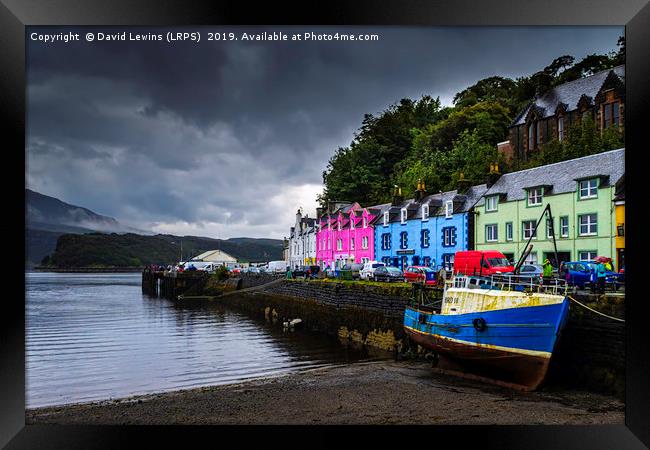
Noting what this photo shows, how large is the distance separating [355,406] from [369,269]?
11967mm

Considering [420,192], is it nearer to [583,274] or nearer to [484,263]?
[484,263]

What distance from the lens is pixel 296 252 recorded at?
38.8 meters

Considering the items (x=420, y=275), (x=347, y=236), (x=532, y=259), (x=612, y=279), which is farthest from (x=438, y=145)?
(x=612, y=279)

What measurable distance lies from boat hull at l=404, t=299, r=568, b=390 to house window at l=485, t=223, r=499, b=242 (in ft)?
15.7

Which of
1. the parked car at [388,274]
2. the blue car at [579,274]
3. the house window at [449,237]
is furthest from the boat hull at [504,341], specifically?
the parked car at [388,274]

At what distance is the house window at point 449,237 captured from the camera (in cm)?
1722

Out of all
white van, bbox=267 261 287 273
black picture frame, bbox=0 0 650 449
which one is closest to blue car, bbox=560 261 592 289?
black picture frame, bbox=0 0 650 449

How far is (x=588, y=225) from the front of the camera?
42.5ft

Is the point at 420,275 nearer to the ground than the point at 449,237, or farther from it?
nearer to the ground

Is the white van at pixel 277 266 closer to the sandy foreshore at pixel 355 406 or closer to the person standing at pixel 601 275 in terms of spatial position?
the sandy foreshore at pixel 355 406

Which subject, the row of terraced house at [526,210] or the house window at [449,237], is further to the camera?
the house window at [449,237]
